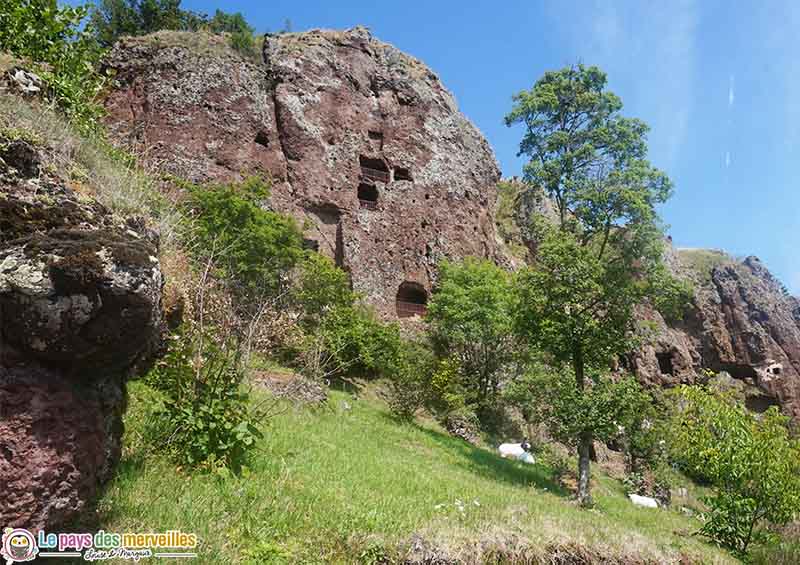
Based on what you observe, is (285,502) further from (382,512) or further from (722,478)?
(722,478)

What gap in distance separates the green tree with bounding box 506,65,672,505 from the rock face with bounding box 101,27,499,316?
16.2 feet

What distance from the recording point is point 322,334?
15.9 metres

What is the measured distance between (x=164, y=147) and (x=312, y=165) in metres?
6.33

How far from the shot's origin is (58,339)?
2.85m

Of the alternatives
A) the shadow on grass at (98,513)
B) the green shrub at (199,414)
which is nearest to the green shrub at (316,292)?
the green shrub at (199,414)

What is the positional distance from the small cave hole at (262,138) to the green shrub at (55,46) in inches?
638

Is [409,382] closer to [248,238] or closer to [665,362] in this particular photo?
[248,238]

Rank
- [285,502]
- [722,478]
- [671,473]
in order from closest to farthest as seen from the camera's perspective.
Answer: [285,502], [722,478], [671,473]

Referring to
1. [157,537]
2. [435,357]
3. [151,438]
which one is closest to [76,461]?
[157,537]

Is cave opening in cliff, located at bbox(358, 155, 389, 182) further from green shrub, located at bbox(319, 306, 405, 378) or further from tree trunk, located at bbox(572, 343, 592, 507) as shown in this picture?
tree trunk, located at bbox(572, 343, 592, 507)

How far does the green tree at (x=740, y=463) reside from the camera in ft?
30.9

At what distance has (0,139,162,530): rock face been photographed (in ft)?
9.06

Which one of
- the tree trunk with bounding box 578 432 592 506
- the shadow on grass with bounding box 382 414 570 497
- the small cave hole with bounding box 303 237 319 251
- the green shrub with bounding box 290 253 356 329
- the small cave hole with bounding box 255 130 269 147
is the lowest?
the shadow on grass with bounding box 382 414 570 497

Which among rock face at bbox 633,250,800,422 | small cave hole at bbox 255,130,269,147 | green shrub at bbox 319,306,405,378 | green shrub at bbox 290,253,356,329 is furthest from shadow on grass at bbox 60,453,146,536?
rock face at bbox 633,250,800,422
